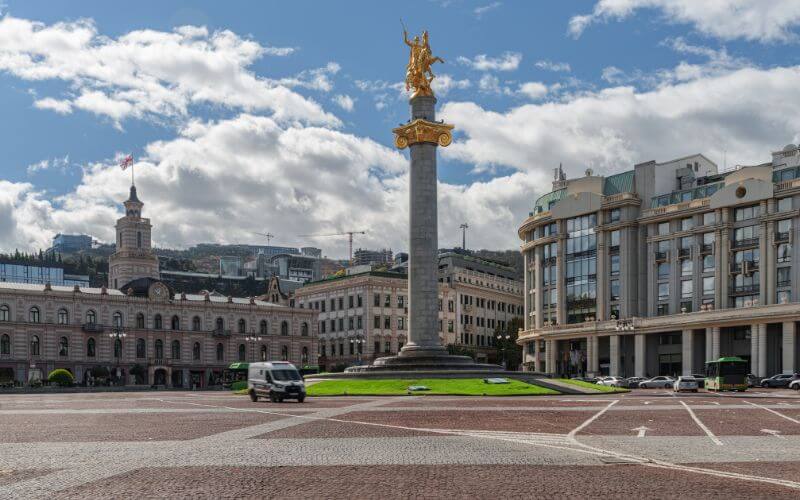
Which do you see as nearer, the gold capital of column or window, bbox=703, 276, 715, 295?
the gold capital of column

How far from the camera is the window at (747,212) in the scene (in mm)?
97875

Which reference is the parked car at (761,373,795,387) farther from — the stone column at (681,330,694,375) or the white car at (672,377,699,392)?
the white car at (672,377,699,392)

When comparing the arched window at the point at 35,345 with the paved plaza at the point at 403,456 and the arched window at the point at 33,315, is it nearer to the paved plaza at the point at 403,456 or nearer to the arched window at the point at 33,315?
the arched window at the point at 33,315

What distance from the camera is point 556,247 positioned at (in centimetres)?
11894

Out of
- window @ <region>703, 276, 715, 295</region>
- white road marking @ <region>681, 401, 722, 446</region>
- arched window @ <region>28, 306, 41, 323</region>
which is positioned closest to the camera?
white road marking @ <region>681, 401, 722, 446</region>

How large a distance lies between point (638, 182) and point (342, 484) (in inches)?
3962

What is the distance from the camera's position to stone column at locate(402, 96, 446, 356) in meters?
70.2

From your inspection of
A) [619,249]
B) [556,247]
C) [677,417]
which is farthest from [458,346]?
[677,417]

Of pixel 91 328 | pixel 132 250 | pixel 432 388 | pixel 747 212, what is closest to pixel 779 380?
pixel 747 212

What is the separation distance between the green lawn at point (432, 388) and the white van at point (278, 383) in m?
7.67

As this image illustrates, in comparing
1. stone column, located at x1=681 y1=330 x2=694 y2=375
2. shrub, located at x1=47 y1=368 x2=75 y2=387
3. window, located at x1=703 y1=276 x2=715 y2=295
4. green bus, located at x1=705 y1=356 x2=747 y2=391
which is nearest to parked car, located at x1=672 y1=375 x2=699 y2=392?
green bus, located at x1=705 y1=356 x2=747 y2=391

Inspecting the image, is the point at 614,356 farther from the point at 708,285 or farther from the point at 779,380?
the point at 779,380

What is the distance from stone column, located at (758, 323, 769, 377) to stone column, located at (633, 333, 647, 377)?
15.7 m

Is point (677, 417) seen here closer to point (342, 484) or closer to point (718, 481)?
point (718, 481)
